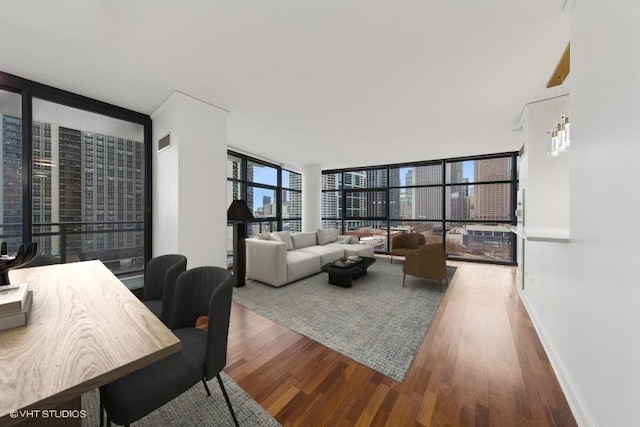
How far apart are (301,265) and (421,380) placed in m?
2.64

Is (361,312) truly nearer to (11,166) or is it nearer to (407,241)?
(407,241)

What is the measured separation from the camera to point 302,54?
208cm

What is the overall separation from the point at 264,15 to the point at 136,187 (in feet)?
10.0

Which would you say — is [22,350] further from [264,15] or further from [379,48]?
[379,48]

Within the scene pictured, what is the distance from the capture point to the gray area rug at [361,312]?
213cm

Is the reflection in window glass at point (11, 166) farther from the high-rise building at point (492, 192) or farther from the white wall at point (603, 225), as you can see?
the high-rise building at point (492, 192)

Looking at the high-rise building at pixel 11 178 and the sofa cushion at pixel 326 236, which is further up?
the high-rise building at pixel 11 178

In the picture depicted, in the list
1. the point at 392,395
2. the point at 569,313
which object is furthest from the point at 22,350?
the point at 569,313

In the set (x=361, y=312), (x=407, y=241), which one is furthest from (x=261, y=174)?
(x=361, y=312)

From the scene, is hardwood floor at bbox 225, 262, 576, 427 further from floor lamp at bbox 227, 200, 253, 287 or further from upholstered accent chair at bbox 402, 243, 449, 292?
floor lamp at bbox 227, 200, 253, 287

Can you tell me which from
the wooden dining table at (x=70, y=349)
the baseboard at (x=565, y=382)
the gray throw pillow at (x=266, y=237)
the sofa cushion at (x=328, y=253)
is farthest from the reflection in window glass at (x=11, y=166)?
the baseboard at (x=565, y=382)

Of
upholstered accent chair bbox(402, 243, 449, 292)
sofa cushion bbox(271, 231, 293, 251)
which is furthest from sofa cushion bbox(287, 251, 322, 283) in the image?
upholstered accent chair bbox(402, 243, 449, 292)

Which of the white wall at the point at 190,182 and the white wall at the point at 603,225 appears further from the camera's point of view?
the white wall at the point at 190,182

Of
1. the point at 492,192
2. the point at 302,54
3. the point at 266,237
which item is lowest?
the point at 266,237
